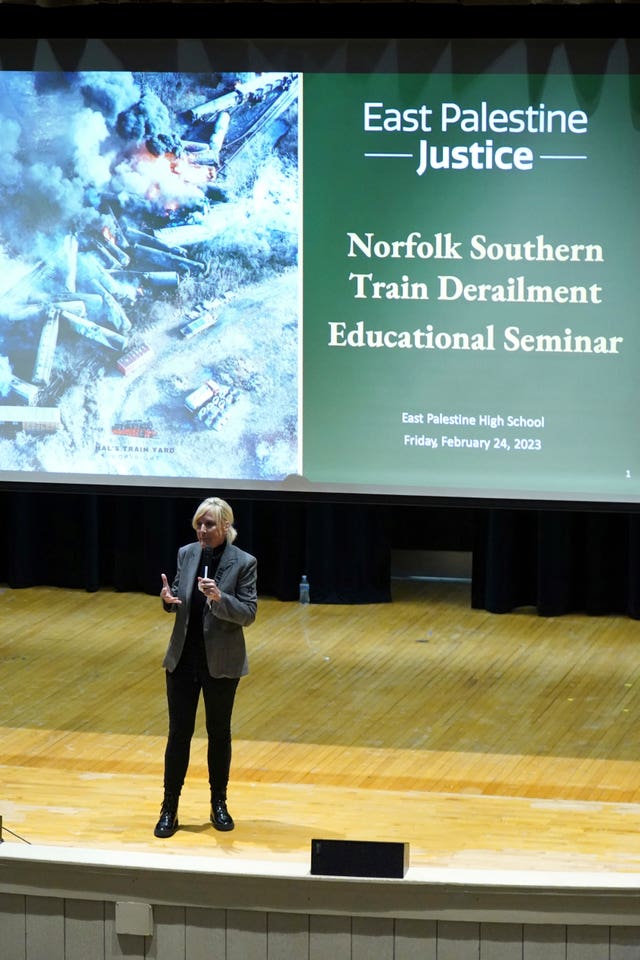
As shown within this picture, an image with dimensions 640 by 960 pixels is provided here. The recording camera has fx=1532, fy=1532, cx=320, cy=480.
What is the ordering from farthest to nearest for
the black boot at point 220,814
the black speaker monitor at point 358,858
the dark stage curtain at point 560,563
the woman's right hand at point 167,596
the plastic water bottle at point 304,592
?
the plastic water bottle at point 304,592, the dark stage curtain at point 560,563, the black boot at point 220,814, the woman's right hand at point 167,596, the black speaker monitor at point 358,858

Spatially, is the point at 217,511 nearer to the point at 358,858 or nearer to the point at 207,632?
the point at 207,632

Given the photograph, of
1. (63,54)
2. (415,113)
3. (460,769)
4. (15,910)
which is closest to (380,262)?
(415,113)

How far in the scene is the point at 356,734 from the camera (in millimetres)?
6172

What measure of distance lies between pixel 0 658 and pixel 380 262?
277cm

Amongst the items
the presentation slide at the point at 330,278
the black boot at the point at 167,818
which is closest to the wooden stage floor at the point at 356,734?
the black boot at the point at 167,818

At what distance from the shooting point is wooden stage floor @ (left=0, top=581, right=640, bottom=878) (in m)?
5.08

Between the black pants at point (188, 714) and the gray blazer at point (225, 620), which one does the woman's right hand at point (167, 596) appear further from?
the black pants at point (188, 714)

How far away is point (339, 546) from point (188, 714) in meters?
3.58

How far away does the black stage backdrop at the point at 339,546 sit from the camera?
8141mm

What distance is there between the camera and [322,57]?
579 cm

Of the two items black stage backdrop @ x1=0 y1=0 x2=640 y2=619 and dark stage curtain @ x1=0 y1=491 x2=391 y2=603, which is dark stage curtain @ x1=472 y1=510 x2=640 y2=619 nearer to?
black stage backdrop @ x1=0 y1=0 x2=640 y2=619

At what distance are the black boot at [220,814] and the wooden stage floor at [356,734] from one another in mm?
38

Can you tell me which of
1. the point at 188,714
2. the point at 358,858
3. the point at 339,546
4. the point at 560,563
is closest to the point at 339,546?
the point at 339,546

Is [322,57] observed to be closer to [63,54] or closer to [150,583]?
[63,54]
